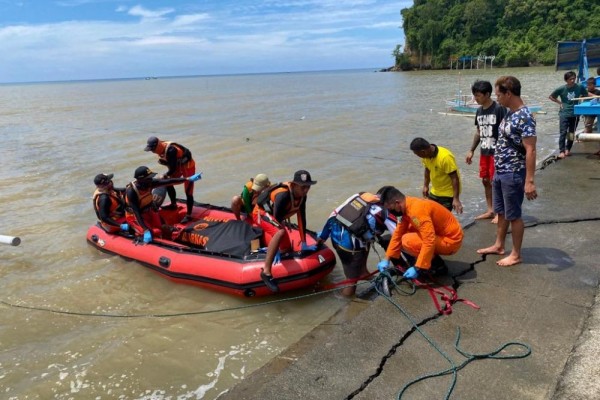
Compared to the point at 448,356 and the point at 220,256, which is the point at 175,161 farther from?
the point at 448,356

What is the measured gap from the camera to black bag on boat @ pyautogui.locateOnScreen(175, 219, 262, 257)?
5934mm

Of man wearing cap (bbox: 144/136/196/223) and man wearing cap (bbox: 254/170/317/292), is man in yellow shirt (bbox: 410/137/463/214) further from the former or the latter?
man wearing cap (bbox: 144/136/196/223)

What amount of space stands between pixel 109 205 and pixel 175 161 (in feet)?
4.41

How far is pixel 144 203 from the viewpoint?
6.45 meters

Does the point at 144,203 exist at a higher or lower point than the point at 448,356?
higher

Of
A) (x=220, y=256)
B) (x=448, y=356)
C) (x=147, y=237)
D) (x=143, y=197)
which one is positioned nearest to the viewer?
(x=448, y=356)

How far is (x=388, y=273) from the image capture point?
439 cm

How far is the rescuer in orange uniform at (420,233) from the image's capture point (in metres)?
4.12

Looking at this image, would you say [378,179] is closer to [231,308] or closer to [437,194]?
[437,194]

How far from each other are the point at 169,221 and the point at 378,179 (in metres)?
5.42

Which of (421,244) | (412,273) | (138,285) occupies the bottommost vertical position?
(138,285)

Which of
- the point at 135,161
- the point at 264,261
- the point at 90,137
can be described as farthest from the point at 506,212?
the point at 90,137

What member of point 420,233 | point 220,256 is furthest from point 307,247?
point 420,233

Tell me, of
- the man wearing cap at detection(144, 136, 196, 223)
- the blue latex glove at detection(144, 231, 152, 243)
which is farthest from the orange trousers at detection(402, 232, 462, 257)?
the man wearing cap at detection(144, 136, 196, 223)
